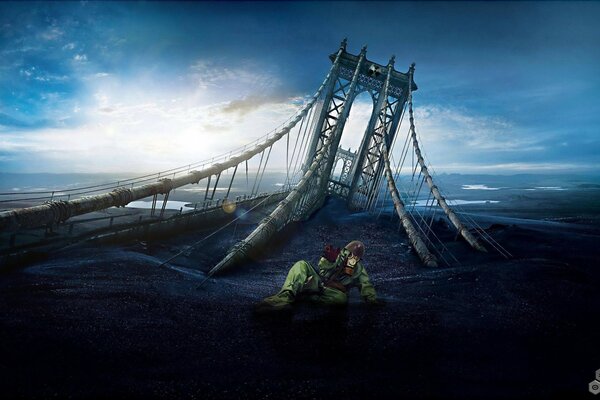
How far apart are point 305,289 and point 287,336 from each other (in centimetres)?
98

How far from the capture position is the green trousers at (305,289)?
14.3 ft

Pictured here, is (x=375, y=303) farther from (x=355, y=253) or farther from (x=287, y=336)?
(x=287, y=336)

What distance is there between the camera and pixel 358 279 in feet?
15.9

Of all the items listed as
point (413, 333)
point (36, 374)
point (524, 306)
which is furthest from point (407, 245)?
point (36, 374)

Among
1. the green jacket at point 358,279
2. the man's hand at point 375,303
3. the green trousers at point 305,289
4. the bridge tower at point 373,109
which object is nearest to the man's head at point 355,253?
the green jacket at point 358,279

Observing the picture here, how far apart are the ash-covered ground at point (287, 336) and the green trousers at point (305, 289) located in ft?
0.71

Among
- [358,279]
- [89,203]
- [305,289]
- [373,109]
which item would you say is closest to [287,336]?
[305,289]

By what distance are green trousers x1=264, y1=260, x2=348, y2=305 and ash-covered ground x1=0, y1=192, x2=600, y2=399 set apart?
217 millimetres

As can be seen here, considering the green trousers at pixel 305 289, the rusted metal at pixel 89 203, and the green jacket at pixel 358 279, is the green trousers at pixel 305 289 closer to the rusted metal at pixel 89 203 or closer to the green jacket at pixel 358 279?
the green jacket at pixel 358 279

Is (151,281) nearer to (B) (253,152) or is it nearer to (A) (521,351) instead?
(A) (521,351)

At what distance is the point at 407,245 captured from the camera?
10820mm

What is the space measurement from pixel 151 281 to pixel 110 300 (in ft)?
3.94

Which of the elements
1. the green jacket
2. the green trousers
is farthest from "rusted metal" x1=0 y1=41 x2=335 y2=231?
the green jacket

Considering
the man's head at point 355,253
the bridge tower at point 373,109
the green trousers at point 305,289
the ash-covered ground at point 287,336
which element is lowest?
the ash-covered ground at point 287,336
